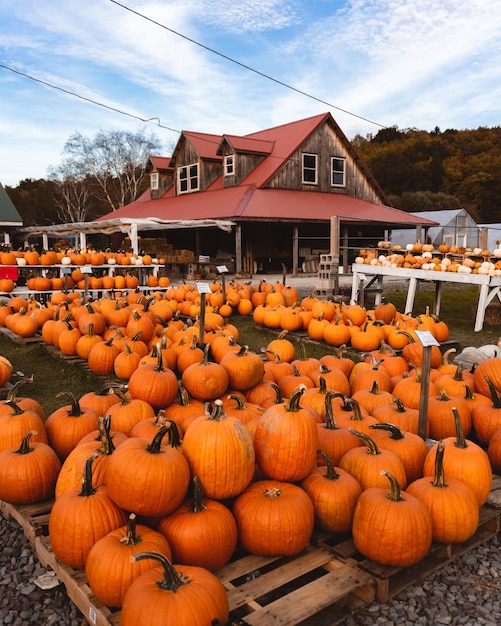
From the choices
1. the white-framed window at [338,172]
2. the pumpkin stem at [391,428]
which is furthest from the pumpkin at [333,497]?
the white-framed window at [338,172]

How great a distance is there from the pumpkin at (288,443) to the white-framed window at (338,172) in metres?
22.1

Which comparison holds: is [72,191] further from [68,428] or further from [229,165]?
[68,428]

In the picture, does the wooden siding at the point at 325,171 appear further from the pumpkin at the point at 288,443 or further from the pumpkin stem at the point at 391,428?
the pumpkin at the point at 288,443

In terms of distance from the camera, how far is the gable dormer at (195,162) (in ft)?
79.8

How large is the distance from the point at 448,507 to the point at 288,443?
872mm

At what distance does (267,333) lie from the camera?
888 centimetres

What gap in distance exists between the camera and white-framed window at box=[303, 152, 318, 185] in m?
22.5

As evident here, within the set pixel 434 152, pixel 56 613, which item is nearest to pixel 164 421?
pixel 56 613

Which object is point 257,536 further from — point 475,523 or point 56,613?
point 475,523

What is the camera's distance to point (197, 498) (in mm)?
Answer: 2348

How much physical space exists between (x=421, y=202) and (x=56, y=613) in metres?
46.0

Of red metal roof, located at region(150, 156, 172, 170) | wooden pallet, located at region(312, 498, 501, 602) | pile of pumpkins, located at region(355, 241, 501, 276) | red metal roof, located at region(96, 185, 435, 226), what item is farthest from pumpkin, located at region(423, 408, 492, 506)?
red metal roof, located at region(150, 156, 172, 170)

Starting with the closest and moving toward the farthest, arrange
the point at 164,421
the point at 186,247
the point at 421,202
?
the point at 164,421, the point at 186,247, the point at 421,202

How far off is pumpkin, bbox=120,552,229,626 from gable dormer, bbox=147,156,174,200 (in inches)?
1052
